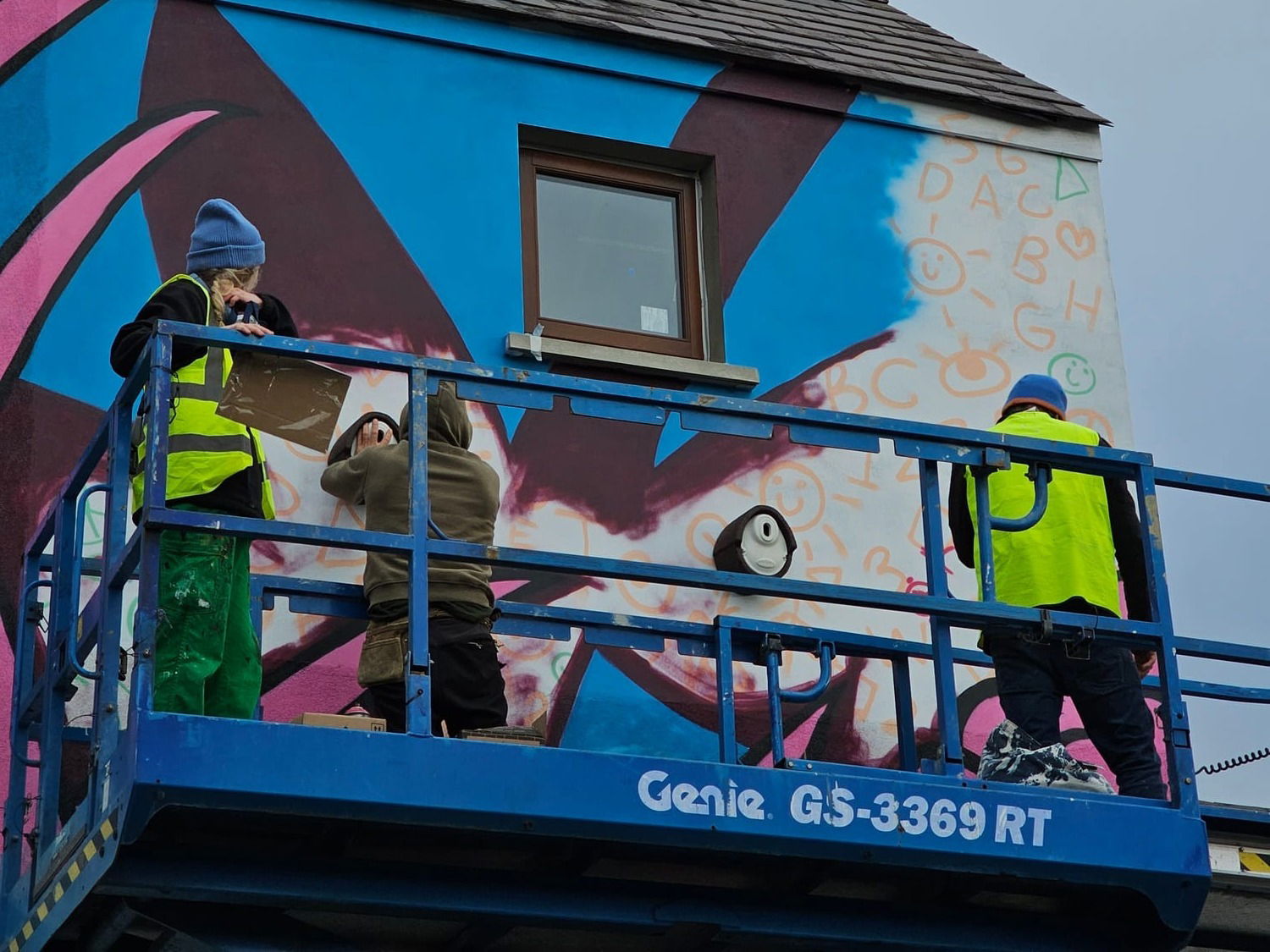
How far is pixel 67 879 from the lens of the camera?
6.36 m

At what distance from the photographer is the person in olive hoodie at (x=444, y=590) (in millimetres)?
7410

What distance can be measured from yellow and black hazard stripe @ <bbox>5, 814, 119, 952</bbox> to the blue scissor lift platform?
0.02m

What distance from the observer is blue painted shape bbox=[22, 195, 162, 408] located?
822 centimetres

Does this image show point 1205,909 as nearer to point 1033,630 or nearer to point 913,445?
point 1033,630

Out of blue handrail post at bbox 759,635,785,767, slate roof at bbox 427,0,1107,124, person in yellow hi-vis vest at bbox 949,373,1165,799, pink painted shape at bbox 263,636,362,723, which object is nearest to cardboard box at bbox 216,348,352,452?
pink painted shape at bbox 263,636,362,723

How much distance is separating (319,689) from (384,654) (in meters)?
0.74

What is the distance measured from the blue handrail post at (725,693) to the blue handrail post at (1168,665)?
1448 millimetres

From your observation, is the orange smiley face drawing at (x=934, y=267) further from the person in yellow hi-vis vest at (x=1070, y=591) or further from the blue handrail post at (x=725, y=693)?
the blue handrail post at (x=725, y=693)

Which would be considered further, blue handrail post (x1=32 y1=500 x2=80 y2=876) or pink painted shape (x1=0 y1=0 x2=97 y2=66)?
pink painted shape (x1=0 y1=0 x2=97 y2=66)

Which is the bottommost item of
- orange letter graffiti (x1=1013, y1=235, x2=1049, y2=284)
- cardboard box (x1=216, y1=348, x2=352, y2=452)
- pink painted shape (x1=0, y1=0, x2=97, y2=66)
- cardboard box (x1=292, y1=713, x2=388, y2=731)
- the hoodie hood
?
cardboard box (x1=292, y1=713, x2=388, y2=731)

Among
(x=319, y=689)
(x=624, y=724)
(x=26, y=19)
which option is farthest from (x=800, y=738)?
(x=26, y=19)

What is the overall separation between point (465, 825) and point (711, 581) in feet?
3.68

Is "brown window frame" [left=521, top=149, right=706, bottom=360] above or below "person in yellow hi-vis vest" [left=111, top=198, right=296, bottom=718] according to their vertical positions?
above

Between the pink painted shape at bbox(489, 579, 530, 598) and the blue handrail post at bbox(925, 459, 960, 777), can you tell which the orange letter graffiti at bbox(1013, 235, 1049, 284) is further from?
the blue handrail post at bbox(925, 459, 960, 777)
